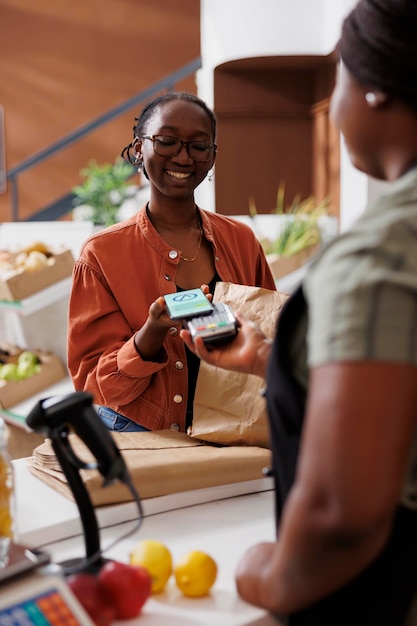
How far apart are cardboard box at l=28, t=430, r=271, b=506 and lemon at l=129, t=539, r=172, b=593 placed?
244 millimetres

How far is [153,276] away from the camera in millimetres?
1812

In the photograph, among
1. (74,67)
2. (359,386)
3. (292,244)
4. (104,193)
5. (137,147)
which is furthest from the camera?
(74,67)

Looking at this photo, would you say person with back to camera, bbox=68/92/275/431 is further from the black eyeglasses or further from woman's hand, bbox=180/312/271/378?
woman's hand, bbox=180/312/271/378

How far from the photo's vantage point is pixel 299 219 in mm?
4102

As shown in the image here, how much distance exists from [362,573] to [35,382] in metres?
2.88

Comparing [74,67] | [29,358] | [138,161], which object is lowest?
[29,358]

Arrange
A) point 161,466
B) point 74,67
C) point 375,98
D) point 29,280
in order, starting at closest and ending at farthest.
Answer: point 375,98
point 161,466
point 29,280
point 74,67

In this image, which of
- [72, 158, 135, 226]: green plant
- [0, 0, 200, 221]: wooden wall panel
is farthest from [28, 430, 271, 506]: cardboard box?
[0, 0, 200, 221]: wooden wall panel

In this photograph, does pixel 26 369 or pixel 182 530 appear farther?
pixel 26 369

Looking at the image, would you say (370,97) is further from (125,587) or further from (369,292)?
(125,587)

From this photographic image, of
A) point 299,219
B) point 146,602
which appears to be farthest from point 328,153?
point 146,602

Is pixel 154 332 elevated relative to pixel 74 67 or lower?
lower

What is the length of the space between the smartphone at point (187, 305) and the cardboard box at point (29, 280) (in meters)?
Answer: 2.03

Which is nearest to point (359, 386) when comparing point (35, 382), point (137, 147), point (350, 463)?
point (350, 463)
